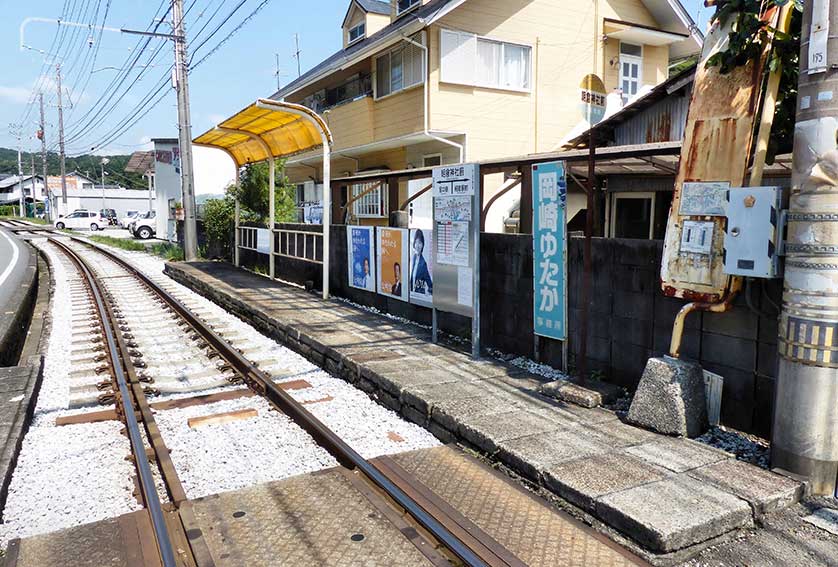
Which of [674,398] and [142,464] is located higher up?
[674,398]

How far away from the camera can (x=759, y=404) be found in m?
4.70

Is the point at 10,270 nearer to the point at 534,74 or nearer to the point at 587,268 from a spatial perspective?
the point at 534,74

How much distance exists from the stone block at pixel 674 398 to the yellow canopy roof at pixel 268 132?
8304mm

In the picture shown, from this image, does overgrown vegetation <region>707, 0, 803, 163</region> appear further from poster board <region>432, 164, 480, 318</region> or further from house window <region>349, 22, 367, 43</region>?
house window <region>349, 22, 367, 43</region>

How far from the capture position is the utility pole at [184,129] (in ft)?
69.1

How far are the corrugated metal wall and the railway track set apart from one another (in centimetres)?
788

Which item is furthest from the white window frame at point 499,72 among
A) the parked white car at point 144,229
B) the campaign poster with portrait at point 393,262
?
the parked white car at point 144,229

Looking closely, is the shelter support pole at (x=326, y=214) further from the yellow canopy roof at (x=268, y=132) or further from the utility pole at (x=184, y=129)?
the utility pole at (x=184, y=129)

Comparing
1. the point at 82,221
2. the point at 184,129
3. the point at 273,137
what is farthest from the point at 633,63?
the point at 82,221

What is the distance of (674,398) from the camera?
4828 mm

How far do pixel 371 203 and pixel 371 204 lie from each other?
0.14 feet

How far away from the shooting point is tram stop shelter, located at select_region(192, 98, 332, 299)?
11.7 metres

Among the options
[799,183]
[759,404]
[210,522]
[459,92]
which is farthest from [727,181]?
[459,92]

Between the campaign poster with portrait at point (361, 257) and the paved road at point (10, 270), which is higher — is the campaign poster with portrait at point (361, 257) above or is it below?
above
